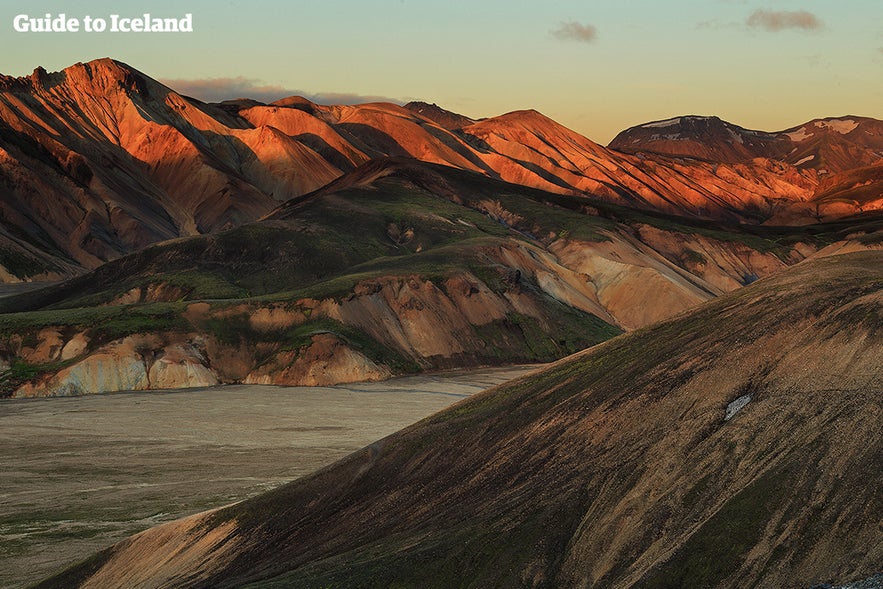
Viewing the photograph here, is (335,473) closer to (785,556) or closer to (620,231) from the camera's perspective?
(785,556)

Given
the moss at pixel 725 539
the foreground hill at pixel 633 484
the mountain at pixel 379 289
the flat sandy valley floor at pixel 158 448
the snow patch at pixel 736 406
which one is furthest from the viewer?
the mountain at pixel 379 289

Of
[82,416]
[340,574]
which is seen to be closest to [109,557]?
[340,574]

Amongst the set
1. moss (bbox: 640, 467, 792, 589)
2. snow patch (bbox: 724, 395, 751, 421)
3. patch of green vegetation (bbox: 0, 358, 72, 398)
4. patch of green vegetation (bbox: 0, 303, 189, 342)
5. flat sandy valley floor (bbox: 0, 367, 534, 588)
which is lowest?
flat sandy valley floor (bbox: 0, 367, 534, 588)

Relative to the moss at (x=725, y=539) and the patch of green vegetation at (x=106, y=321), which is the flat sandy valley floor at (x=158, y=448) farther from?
the moss at (x=725, y=539)

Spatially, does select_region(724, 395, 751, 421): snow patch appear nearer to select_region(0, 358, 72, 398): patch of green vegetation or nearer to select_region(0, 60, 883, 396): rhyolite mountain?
select_region(0, 60, 883, 396): rhyolite mountain

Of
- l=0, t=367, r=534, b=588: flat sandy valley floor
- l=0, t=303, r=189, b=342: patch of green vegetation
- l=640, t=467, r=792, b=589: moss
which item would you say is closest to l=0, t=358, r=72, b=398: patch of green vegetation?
l=0, t=303, r=189, b=342: patch of green vegetation

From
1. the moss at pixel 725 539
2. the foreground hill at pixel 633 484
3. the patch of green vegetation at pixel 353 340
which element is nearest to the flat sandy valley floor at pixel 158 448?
the patch of green vegetation at pixel 353 340
